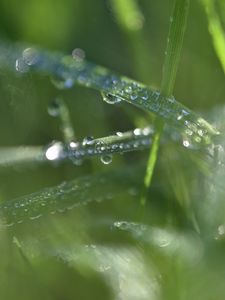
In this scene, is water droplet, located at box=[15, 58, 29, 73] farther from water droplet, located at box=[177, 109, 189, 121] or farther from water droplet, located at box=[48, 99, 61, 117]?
water droplet, located at box=[177, 109, 189, 121]

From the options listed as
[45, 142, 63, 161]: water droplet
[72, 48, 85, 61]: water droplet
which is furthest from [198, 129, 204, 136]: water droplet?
[72, 48, 85, 61]: water droplet

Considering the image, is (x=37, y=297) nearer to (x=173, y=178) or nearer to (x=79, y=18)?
(x=173, y=178)

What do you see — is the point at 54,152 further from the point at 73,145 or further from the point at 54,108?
the point at 54,108

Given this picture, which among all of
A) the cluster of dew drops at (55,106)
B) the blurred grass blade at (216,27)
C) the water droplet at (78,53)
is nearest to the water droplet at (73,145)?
the cluster of dew drops at (55,106)

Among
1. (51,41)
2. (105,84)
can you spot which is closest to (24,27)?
(51,41)

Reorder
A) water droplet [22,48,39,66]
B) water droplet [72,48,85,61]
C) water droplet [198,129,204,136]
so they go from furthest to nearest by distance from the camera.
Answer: water droplet [72,48,85,61], water droplet [22,48,39,66], water droplet [198,129,204,136]
